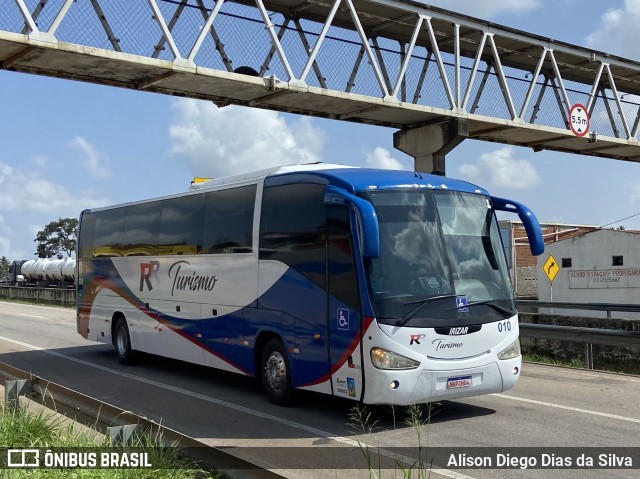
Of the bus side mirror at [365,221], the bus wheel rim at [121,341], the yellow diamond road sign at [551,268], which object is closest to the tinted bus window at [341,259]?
the bus side mirror at [365,221]

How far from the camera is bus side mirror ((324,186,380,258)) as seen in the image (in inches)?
321

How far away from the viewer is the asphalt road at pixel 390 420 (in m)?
7.48

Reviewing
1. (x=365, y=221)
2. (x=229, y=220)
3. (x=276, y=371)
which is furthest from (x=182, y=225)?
(x=365, y=221)

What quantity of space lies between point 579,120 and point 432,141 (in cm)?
577

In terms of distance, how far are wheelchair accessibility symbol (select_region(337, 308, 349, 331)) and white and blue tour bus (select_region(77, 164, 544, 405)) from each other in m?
0.01

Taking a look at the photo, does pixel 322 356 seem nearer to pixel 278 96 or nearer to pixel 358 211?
pixel 358 211

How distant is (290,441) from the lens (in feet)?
27.5

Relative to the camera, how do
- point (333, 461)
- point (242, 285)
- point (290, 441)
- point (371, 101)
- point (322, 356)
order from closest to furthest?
point (333, 461) → point (290, 441) → point (322, 356) → point (242, 285) → point (371, 101)

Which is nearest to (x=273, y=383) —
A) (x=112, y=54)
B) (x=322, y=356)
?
(x=322, y=356)

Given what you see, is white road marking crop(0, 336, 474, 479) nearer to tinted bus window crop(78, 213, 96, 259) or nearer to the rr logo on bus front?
the rr logo on bus front

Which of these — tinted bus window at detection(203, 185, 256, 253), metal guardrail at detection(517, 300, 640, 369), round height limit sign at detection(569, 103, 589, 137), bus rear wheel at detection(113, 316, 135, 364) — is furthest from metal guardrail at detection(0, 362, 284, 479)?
round height limit sign at detection(569, 103, 589, 137)

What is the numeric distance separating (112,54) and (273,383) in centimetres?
748

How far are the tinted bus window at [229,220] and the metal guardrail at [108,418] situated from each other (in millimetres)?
3916

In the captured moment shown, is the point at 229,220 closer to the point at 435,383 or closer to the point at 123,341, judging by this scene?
the point at 435,383
